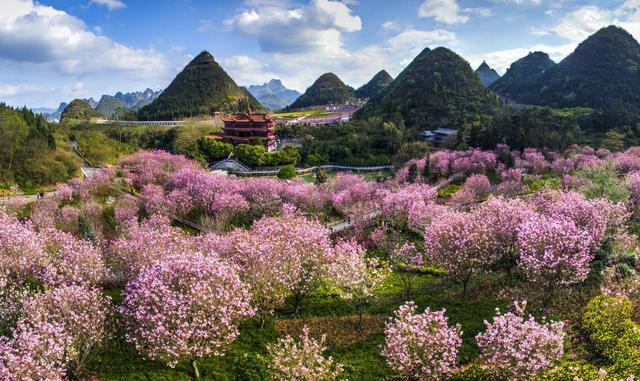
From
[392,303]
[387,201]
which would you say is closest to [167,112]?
[387,201]

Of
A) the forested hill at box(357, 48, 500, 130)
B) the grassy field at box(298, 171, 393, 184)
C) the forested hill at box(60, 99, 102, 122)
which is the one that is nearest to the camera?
the grassy field at box(298, 171, 393, 184)

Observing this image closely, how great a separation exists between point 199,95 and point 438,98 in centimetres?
9644

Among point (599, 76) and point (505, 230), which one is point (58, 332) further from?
point (599, 76)

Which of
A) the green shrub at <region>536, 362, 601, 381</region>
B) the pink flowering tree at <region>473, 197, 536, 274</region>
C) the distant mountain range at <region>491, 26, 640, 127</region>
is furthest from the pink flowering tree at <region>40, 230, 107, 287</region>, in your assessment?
the distant mountain range at <region>491, 26, 640, 127</region>

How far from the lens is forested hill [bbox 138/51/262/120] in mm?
161500

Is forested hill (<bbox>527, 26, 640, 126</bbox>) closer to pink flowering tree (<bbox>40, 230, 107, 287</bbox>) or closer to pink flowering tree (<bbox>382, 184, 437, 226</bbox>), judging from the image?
pink flowering tree (<bbox>382, 184, 437, 226</bbox>)

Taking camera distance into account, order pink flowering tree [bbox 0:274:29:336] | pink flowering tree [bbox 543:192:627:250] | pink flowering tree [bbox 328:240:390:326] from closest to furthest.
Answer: pink flowering tree [bbox 0:274:29:336] < pink flowering tree [bbox 328:240:390:326] < pink flowering tree [bbox 543:192:627:250]

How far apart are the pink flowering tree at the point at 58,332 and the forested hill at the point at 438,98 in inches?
4003

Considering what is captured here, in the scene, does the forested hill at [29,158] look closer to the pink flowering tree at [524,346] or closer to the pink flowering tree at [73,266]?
the pink flowering tree at [73,266]

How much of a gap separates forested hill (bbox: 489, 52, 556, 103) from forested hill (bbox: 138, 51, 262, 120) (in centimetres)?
10034

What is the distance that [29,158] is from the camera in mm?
61062

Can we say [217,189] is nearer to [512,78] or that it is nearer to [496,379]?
[496,379]

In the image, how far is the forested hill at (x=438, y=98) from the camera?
120375 mm

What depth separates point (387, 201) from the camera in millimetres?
41906
